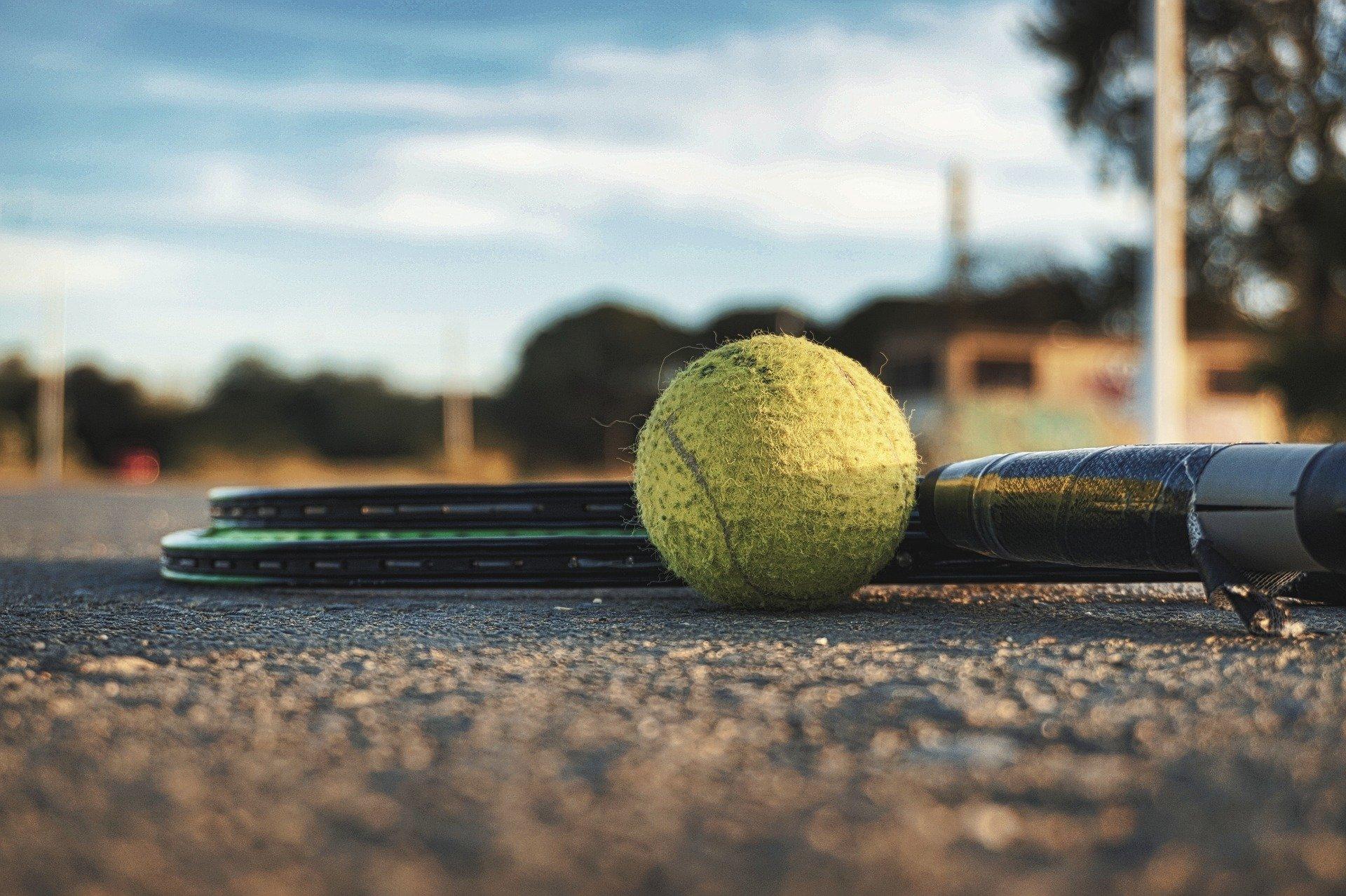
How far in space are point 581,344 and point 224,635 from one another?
4328 centimetres

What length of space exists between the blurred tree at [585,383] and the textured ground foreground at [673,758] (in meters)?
34.5

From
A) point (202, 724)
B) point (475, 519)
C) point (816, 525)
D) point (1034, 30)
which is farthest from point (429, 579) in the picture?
point (1034, 30)

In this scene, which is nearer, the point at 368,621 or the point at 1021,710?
the point at 1021,710

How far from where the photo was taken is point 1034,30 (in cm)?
2547

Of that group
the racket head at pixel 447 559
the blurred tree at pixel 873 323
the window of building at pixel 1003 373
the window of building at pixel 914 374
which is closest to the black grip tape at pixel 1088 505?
the racket head at pixel 447 559

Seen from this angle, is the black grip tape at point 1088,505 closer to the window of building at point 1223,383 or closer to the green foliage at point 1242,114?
the green foliage at point 1242,114

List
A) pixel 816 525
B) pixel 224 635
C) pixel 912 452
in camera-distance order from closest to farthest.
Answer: pixel 224 635 → pixel 816 525 → pixel 912 452

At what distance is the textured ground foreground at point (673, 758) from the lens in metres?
1.67

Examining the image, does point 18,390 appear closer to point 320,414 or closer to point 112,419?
point 112,419

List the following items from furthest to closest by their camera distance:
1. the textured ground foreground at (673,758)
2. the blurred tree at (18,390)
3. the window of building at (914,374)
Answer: the blurred tree at (18,390)
the window of building at (914,374)
the textured ground foreground at (673,758)

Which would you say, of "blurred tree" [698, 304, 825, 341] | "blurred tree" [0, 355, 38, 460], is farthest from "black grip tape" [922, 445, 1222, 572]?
"blurred tree" [0, 355, 38, 460]

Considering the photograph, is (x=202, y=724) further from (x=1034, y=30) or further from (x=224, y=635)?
(x=1034, y=30)

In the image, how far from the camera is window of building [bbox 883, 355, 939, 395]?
32062 millimetres

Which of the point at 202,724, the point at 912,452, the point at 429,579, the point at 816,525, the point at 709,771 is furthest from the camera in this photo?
the point at 429,579
